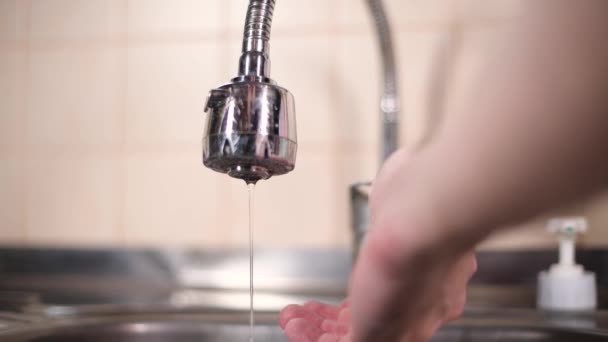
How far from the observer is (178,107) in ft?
2.77

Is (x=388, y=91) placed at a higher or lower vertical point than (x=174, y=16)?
lower

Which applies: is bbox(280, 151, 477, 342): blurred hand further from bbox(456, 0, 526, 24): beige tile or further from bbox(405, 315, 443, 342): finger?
bbox(456, 0, 526, 24): beige tile

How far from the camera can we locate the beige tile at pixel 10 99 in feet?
2.93

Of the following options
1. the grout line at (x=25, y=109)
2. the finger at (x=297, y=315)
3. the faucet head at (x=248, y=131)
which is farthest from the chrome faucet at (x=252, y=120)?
the grout line at (x=25, y=109)

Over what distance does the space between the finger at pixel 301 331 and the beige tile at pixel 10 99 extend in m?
0.72

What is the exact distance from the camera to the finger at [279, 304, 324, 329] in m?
0.41

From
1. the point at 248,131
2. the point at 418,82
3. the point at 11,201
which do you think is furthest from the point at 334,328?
the point at 11,201

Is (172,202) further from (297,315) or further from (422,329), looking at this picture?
(422,329)

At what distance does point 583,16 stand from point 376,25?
1.66 ft

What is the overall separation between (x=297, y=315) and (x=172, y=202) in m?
0.47

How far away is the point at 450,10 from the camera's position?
0.79 metres

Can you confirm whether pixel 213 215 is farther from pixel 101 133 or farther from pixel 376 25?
pixel 376 25

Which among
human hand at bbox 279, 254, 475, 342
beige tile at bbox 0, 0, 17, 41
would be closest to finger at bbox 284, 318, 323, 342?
human hand at bbox 279, 254, 475, 342

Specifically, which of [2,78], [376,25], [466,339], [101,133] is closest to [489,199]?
[466,339]
